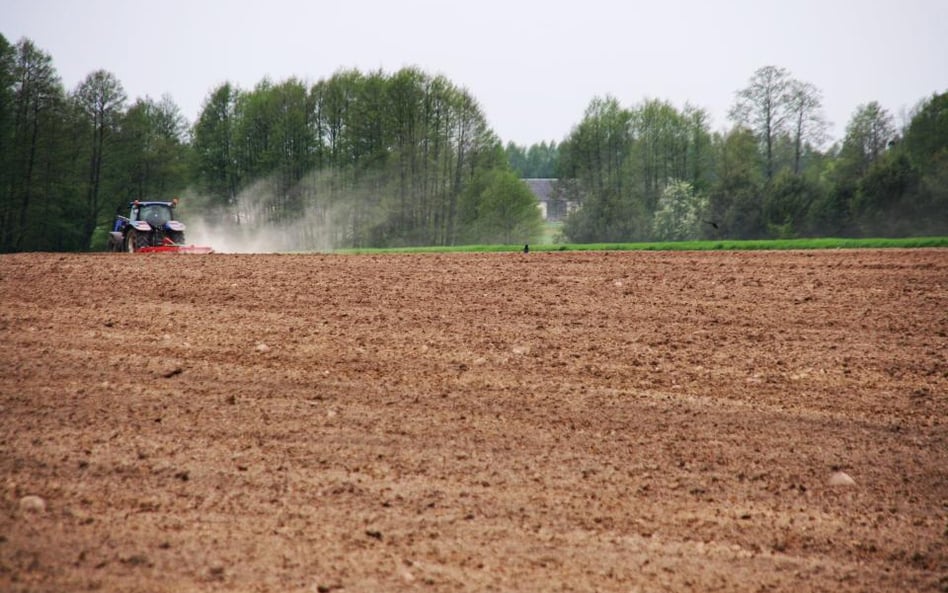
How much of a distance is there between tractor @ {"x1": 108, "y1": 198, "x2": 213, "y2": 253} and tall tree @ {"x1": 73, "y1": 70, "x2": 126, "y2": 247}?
2983 cm

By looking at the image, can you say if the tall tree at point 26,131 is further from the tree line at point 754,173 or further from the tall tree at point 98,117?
the tree line at point 754,173

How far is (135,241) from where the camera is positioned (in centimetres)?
2723

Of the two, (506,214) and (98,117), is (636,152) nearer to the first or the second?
(506,214)

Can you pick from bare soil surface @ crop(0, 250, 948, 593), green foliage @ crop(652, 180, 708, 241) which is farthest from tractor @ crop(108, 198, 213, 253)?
green foliage @ crop(652, 180, 708, 241)

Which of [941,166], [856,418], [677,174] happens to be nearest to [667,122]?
[677,174]

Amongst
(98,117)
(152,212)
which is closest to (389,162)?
(98,117)

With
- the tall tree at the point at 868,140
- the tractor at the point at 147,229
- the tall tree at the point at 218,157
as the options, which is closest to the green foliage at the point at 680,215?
the tall tree at the point at 868,140

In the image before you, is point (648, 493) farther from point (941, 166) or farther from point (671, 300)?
point (941, 166)

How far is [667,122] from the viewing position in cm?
5806

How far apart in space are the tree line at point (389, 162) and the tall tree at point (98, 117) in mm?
106

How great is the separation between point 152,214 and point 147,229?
2.17 meters

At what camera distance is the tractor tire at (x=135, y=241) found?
27031mm

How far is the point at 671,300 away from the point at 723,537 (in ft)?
20.7

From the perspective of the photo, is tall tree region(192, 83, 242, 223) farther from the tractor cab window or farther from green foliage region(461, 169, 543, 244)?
the tractor cab window
